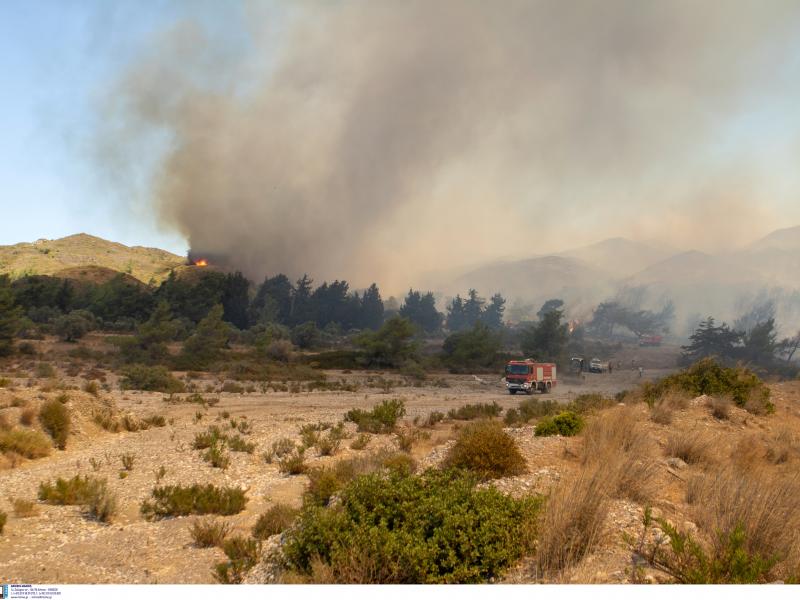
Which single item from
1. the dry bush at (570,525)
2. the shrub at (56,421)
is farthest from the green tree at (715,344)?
the dry bush at (570,525)

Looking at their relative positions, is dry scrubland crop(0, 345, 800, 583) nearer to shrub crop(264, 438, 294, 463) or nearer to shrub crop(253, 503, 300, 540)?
shrub crop(253, 503, 300, 540)

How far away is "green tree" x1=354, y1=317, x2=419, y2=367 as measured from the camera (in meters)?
61.0

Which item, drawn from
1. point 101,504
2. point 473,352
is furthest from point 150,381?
point 473,352

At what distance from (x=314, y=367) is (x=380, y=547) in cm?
5155

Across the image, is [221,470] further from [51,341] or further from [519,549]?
[51,341]

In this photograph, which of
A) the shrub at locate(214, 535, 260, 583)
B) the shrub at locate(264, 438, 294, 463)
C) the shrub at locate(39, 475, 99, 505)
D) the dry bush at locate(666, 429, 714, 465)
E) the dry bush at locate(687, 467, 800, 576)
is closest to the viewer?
the dry bush at locate(687, 467, 800, 576)

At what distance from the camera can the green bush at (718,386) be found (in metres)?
21.4

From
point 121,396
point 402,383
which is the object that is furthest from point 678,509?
point 402,383

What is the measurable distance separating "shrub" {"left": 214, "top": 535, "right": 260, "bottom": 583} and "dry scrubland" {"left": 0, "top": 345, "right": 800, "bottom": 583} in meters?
0.03

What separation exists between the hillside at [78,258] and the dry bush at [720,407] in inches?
4829

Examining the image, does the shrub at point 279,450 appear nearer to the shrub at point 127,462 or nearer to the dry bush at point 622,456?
the shrub at point 127,462

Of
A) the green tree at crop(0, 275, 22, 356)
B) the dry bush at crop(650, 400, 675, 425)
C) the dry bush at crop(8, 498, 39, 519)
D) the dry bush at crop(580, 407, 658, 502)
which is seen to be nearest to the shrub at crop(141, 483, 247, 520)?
the dry bush at crop(8, 498, 39, 519)

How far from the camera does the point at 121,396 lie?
30.9m

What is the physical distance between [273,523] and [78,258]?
17319 cm
